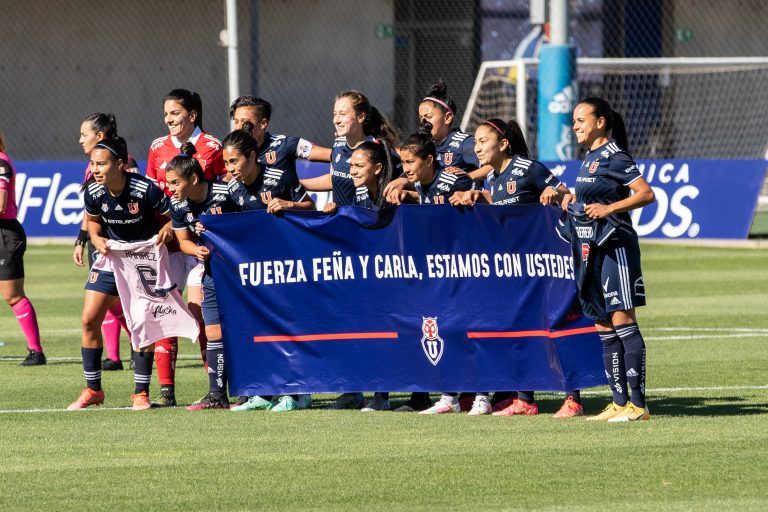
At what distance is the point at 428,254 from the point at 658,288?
9.44 metres

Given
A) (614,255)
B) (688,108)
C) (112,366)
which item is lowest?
(112,366)

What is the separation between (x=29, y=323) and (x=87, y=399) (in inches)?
118

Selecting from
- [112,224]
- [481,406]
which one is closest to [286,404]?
[481,406]

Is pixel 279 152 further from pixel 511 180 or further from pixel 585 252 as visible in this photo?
pixel 585 252

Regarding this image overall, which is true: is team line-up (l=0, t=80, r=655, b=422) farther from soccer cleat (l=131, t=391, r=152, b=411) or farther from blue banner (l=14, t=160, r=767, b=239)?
blue banner (l=14, t=160, r=767, b=239)

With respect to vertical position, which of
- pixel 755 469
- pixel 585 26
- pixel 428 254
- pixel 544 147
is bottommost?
pixel 755 469

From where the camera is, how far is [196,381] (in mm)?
11516

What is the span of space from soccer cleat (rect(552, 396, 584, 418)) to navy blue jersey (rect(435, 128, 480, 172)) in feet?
6.10

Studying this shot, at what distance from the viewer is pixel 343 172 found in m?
10.1

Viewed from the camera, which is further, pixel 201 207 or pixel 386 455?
pixel 201 207

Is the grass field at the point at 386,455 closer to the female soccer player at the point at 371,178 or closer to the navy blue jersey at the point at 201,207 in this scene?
the female soccer player at the point at 371,178

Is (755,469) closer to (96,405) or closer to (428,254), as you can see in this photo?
(428,254)

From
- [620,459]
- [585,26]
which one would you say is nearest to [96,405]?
[620,459]

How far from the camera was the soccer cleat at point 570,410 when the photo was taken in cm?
928
